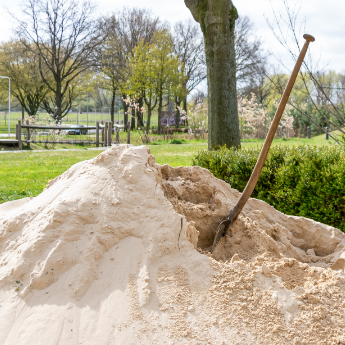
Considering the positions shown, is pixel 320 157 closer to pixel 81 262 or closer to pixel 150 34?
pixel 81 262

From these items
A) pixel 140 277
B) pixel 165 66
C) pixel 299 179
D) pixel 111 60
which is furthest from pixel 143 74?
pixel 140 277

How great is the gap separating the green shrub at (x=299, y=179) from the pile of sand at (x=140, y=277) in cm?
165

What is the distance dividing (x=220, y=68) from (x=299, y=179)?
12.4ft

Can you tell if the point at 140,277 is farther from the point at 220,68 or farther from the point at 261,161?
the point at 220,68

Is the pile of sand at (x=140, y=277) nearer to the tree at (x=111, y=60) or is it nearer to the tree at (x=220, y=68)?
the tree at (x=220, y=68)

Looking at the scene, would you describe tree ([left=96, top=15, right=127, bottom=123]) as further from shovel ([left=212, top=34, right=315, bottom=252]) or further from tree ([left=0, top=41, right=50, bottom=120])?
shovel ([left=212, top=34, right=315, bottom=252])

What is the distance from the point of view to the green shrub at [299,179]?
3.91 meters

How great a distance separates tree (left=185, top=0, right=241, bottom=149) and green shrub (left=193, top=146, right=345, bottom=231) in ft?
7.02

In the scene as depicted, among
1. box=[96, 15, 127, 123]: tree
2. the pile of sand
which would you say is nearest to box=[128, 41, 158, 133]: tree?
box=[96, 15, 127, 123]: tree

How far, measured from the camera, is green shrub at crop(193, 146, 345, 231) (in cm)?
391

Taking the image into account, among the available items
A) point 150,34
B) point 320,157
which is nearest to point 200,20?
point 320,157

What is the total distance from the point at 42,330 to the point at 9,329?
0.60ft

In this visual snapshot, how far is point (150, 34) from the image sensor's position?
34.2m

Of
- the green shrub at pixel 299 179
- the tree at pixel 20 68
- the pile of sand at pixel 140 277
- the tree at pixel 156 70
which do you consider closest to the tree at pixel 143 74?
the tree at pixel 156 70
